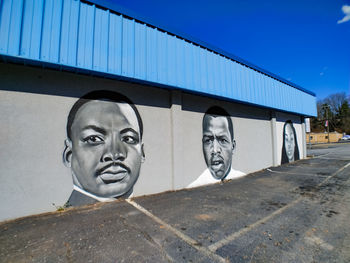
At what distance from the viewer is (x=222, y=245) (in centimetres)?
269

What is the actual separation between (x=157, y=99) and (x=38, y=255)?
192 inches

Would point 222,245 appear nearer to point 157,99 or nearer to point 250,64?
point 157,99

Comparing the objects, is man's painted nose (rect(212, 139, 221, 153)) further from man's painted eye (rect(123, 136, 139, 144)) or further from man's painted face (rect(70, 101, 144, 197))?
man's painted eye (rect(123, 136, 139, 144))

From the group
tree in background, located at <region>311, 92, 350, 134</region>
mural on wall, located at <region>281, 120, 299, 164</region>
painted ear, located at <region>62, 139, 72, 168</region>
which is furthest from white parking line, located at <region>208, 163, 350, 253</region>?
tree in background, located at <region>311, 92, 350, 134</region>

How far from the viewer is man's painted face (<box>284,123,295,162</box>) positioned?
40.2ft

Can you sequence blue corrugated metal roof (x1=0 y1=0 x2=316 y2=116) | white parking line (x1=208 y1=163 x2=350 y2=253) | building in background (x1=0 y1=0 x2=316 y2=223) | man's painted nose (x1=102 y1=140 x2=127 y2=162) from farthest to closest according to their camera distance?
man's painted nose (x1=102 y1=140 x2=127 y2=162), building in background (x1=0 y1=0 x2=316 y2=223), blue corrugated metal roof (x1=0 y1=0 x2=316 y2=116), white parking line (x1=208 y1=163 x2=350 y2=253)

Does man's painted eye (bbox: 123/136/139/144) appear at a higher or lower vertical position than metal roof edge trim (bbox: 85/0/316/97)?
lower

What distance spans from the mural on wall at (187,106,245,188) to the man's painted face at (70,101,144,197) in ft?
9.42

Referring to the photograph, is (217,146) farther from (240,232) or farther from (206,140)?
(240,232)

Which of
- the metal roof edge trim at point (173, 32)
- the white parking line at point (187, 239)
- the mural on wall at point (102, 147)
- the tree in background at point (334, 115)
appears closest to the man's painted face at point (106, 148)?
the mural on wall at point (102, 147)

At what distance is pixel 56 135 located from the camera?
416 centimetres

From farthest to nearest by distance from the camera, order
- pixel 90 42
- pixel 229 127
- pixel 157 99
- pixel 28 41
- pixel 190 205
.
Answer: pixel 229 127, pixel 157 99, pixel 190 205, pixel 90 42, pixel 28 41

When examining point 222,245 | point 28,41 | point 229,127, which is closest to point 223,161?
point 229,127

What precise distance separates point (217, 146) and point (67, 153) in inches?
231
